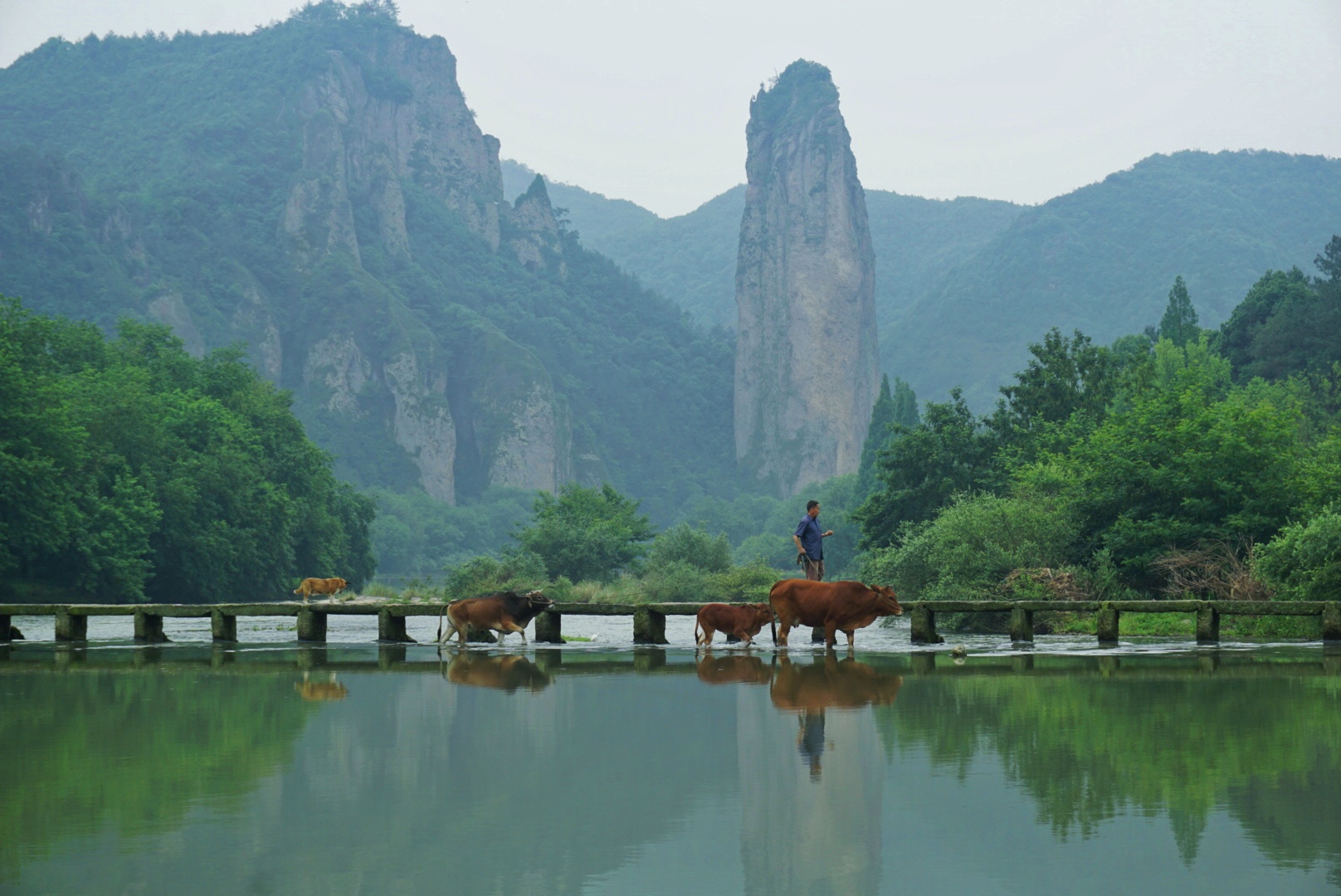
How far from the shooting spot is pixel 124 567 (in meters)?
56.5

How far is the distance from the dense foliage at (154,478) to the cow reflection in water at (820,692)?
3747 cm

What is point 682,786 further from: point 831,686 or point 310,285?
point 310,285

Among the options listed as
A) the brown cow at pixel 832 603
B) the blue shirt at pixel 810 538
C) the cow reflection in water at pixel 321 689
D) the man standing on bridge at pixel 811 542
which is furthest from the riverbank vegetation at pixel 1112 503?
the cow reflection in water at pixel 321 689

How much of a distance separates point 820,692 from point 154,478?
171 feet

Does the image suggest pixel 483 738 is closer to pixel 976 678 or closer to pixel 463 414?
pixel 976 678

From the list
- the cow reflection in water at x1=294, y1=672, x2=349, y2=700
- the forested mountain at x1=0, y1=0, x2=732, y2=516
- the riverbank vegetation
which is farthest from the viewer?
the forested mountain at x1=0, y1=0, x2=732, y2=516

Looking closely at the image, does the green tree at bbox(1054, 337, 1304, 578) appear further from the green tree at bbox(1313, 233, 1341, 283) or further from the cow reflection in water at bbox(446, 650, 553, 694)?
the green tree at bbox(1313, 233, 1341, 283)

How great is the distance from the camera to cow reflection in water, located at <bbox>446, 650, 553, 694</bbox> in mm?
18125

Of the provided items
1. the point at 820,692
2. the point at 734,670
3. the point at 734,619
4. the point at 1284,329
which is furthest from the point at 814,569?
the point at 1284,329

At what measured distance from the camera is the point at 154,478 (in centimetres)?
6347

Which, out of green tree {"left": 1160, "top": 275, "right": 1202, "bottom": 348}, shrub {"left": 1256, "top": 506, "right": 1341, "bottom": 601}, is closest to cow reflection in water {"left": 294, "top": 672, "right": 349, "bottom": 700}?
shrub {"left": 1256, "top": 506, "right": 1341, "bottom": 601}

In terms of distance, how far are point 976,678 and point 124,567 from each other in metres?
45.0

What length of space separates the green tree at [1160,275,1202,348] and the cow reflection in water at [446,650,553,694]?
78.9 meters

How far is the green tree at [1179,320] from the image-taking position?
316 feet
